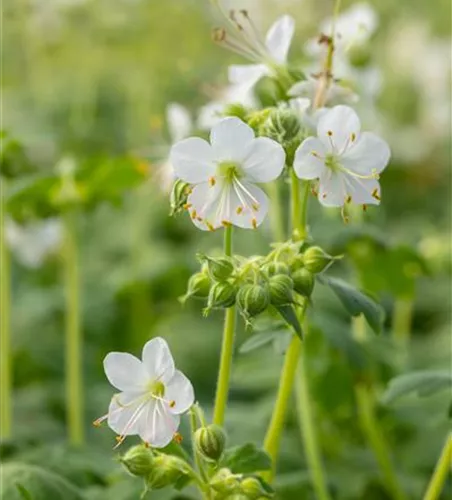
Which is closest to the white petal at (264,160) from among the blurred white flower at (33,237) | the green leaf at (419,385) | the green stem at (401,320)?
the green leaf at (419,385)

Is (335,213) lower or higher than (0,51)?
lower

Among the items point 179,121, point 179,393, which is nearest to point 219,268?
point 179,393

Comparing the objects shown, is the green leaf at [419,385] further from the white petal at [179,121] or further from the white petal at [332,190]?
A: the white petal at [179,121]

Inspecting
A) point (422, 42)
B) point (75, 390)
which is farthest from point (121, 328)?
point (422, 42)

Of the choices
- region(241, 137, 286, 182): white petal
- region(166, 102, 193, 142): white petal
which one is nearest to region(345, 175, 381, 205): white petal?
region(241, 137, 286, 182): white petal

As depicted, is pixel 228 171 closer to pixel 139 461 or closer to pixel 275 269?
pixel 275 269

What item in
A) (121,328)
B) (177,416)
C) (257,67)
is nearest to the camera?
(177,416)

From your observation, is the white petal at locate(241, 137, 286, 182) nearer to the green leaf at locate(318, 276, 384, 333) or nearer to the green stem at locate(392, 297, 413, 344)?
the green leaf at locate(318, 276, 384, 333)

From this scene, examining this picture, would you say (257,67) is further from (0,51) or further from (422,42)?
(422,42)
